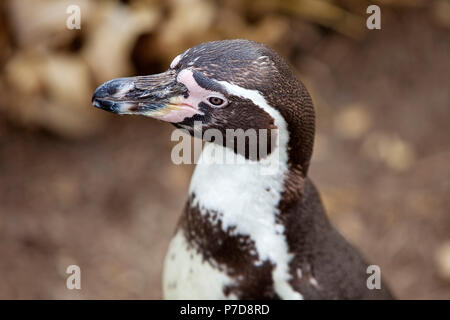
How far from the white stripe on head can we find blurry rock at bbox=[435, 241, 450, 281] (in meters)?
1.94

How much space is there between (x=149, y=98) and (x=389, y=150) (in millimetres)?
2638

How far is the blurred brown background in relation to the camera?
3.89 m

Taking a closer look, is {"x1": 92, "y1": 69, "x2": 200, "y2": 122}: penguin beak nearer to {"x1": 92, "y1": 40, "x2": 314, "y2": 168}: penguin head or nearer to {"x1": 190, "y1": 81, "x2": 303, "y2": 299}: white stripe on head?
{"x1": 92, "y1": 40, "x2": 314, "y2": 168}: penguin head

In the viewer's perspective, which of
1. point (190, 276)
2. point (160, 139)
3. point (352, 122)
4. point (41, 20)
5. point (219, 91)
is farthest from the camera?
point (352, 122)

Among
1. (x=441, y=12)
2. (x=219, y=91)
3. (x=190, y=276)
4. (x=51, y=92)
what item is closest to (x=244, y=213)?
(x=190, y=276)

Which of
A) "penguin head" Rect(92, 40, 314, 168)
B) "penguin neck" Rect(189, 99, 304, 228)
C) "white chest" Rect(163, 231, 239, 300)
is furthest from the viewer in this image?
"white chest" Rect(163, 231, 239, 300)

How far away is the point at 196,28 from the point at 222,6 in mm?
295

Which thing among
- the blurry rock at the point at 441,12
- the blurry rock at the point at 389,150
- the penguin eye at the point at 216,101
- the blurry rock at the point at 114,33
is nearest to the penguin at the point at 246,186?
the penguin eye at the point at 216,101

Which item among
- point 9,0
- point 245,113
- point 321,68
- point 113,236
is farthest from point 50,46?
point 245,113

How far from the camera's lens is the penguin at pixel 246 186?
2.06m

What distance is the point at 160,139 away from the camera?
437 cm

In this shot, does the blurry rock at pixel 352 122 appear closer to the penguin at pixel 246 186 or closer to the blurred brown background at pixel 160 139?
the blurred brown background at pixel 160 139

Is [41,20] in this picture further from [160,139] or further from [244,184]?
[244,184]

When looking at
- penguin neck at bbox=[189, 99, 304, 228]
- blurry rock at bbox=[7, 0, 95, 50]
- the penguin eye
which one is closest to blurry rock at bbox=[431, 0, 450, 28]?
blurry rock at bbox=[7, 0, 95, 50]
